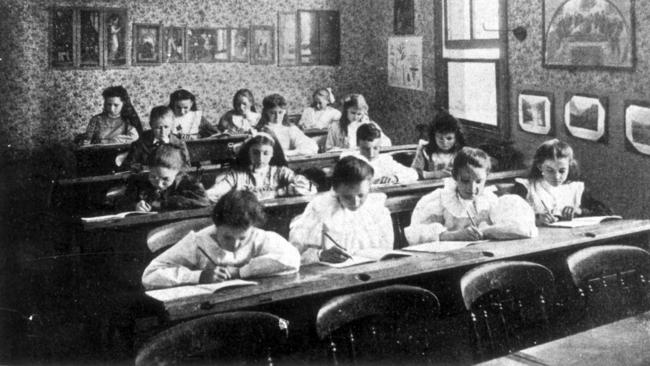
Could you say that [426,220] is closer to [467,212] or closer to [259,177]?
[467,212]

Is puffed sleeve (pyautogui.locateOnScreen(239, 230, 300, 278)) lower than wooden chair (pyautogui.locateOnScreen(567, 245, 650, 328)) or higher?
higher

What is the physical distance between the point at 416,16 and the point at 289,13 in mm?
1850

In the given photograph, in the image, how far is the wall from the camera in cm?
492

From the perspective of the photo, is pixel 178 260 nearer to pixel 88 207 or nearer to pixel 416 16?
pixel 88 207

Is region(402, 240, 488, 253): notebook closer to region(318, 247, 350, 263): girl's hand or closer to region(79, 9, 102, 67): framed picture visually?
region(318, 247, 350, 263): girl's hand

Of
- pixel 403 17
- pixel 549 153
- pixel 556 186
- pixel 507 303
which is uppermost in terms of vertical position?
pixel 403 17

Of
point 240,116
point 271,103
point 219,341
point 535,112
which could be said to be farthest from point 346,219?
point 240,116

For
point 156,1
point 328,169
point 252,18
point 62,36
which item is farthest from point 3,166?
point 328,169

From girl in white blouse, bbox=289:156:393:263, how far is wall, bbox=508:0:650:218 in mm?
2117

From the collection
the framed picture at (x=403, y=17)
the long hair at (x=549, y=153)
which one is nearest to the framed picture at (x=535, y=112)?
the long hair at (x=549, y=153)

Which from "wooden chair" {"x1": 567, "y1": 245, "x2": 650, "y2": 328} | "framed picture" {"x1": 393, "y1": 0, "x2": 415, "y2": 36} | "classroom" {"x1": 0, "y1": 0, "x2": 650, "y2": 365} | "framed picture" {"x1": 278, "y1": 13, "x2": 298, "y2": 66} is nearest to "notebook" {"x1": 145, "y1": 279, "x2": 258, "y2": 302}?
→ "classroom" {"x1": 0, "y1": 0, "x2": 650, "y2": 365}

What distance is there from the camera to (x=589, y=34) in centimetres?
536

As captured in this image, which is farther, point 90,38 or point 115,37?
point 115,37

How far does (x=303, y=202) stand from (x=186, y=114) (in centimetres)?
403
